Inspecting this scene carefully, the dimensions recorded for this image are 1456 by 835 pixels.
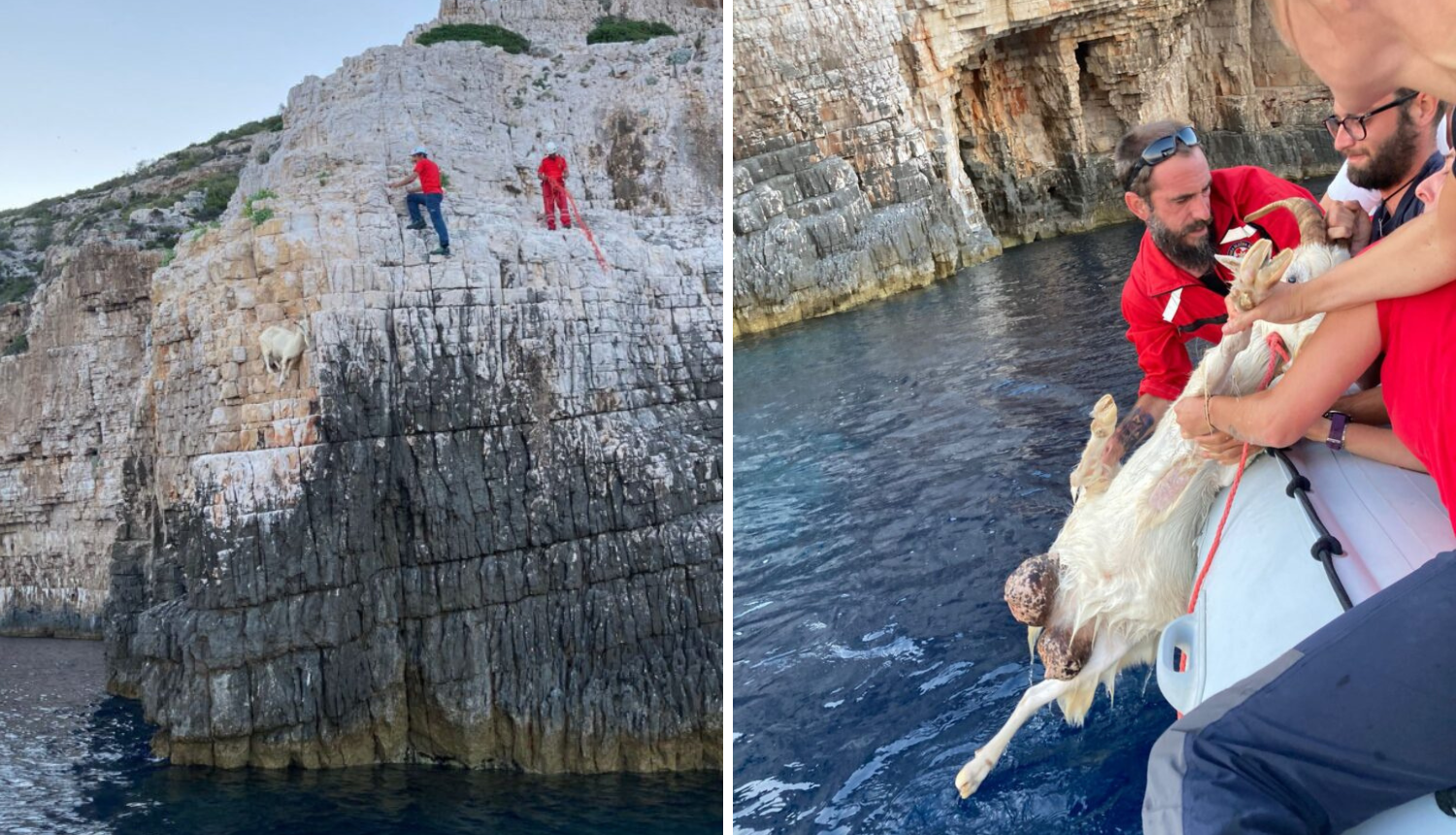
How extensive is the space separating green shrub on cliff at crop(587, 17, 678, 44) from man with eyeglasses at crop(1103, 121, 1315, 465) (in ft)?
Answer: 63.1

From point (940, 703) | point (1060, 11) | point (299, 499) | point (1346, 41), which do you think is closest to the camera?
point (1346, 41)

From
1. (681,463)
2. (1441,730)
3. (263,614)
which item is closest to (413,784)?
(263,614)

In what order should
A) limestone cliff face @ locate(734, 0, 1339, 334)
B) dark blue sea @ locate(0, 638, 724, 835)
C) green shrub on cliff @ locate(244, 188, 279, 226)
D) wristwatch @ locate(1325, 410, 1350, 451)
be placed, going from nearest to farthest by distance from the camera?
wristwatch @ locate(1325, 410, 1350, 451)
dark blue sea @ locate(0, 638, 724, 835)
green shrub on cliff @ locate(244, 188, 279, 226)
limestone cliff face @ locate(734, 0, 1339, 334)

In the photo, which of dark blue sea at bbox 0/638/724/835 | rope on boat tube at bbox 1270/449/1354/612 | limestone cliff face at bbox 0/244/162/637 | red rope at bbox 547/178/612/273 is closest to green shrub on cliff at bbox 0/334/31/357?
limestone cliff face at bbox 0/244/162/637

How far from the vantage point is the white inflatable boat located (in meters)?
2.86

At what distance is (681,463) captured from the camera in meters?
13.3

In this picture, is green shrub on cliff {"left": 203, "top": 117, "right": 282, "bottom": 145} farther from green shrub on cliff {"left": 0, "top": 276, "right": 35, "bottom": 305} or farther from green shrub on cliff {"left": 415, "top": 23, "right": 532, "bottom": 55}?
green shrub on cliff {"left": 415, "top": 23, "right": 532, "bottom": 55}

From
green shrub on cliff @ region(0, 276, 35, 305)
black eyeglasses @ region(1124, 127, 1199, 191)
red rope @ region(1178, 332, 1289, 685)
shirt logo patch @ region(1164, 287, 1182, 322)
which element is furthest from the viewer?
green shrub on cliff @ region(0, 276, 35, 305)

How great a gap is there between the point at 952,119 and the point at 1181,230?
72.5 ft

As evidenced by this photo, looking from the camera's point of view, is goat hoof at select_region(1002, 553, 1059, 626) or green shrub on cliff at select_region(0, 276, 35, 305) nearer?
goat hoof at select_region(1002, 553, 1059, 626)

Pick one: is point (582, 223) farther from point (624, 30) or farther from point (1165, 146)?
point (1165, 146)

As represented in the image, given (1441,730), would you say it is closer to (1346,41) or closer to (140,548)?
(1346,41)

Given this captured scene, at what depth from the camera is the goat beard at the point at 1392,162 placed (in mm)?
3026

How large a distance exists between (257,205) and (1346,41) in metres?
13.4
